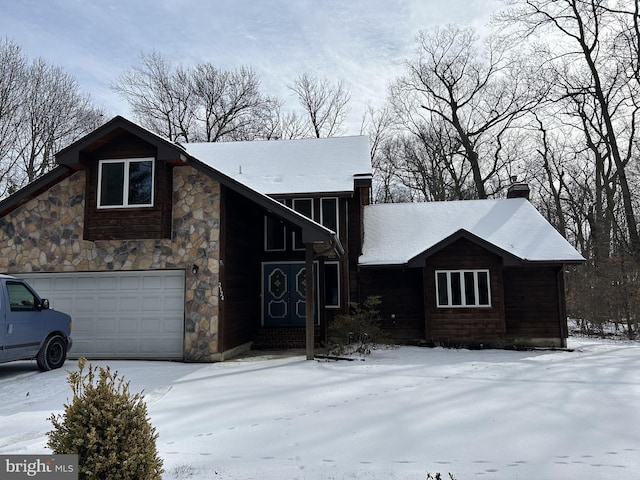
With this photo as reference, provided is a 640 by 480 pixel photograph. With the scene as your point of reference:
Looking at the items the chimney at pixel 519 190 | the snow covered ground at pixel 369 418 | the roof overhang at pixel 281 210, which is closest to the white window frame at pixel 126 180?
the roof overhang at pixel 281 210

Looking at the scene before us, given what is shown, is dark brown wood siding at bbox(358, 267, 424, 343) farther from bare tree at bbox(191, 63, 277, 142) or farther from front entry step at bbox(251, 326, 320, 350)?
bare tree at bbox(191, 63, 277, 142)

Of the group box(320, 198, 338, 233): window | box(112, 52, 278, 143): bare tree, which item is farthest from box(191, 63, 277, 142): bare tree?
box(320, 198, 338, 233): window

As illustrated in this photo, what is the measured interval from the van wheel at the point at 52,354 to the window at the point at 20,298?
2.81 feet

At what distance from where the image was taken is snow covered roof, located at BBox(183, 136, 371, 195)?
14938 mm

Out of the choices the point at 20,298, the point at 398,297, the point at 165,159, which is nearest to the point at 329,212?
the point at 398,297

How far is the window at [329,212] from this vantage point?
48.5 ft

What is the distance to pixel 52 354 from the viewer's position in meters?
9.10

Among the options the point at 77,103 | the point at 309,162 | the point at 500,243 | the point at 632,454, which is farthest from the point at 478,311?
the point at 77,103

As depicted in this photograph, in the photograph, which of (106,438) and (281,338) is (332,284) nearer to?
(281,338)

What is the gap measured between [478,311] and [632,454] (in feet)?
31.2

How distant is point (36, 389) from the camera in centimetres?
741

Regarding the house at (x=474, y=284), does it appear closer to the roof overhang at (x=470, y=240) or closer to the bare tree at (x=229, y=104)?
the roof overhang at (x=470, y=240)

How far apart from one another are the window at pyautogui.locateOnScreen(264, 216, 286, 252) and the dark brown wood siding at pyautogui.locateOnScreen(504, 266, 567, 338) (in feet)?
24.2

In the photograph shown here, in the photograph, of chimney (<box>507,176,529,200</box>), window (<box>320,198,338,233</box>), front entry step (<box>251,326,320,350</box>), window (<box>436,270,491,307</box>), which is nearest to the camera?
front entry step (<box>251,326,320,350</box>)
